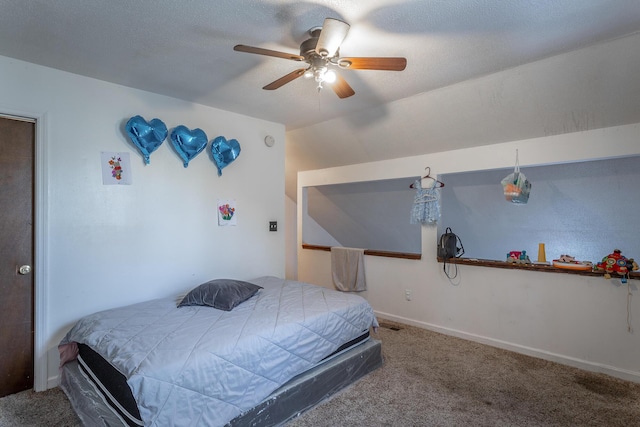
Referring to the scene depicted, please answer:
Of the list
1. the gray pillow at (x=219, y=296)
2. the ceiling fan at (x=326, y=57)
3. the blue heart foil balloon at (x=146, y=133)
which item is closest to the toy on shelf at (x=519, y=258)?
the ceiling fan at (x=326, y=57)

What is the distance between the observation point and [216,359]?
66.6 inches

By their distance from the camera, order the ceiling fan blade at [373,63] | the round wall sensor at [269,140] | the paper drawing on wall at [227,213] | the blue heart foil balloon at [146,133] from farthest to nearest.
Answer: the round wall sensor at [269,140]
the paper drawing on wall at [227,213]
the blue heart foil balloon at [146,133]
the ceiling fan blade at [373,63]

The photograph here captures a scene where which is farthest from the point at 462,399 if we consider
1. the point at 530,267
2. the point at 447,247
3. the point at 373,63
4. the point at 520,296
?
the point at 373,63

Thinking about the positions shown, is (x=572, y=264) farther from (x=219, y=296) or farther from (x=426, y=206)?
(x=219, y=296)

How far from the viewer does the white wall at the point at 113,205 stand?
91.3 inches

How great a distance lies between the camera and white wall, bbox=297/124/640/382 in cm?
256

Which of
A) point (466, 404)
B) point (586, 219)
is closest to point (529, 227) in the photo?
point (586, 219)

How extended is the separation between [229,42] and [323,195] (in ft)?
11.4

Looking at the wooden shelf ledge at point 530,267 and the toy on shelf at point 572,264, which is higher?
the toy on shelf at point 572,264

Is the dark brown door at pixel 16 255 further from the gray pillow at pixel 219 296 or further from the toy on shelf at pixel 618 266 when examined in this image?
Result: the toy on shelf at pixel 618 266

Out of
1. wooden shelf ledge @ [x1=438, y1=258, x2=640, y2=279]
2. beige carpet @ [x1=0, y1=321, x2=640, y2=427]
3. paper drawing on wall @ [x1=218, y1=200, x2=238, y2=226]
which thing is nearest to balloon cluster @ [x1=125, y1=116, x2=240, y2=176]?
paper drawing on wall @ [x1=218, y1=200, x2=238, y2=226]

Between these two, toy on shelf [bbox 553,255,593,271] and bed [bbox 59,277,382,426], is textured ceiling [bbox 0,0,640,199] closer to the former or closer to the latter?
toy on shelf [bbox 553,255,593,271]

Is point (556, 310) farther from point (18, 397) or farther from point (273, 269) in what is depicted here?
point (18, 397)

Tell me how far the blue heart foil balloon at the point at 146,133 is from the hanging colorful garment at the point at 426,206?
264cm
